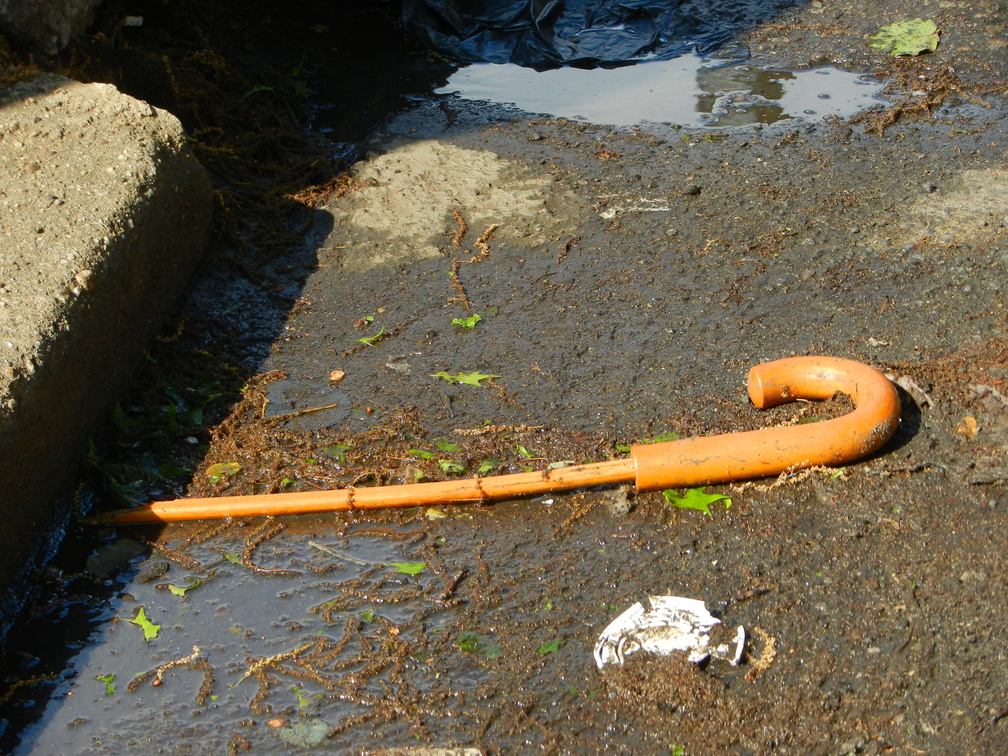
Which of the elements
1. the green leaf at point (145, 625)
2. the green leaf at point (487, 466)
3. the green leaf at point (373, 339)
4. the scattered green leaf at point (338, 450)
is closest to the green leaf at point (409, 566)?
the green leaf at point (487, 466)

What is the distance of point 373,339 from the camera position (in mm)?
3828

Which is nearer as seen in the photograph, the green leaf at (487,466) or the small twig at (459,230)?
the green leaf at (487,466)

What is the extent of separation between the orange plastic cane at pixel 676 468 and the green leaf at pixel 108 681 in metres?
0.58

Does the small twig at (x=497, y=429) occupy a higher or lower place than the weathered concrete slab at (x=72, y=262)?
lower

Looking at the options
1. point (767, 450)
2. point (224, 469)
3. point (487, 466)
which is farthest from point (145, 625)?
point (767, 450)

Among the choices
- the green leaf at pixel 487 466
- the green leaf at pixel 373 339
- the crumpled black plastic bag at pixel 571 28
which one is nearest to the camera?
the green leaf at pixel 487 466

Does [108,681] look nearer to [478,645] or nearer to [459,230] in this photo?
[478,645]

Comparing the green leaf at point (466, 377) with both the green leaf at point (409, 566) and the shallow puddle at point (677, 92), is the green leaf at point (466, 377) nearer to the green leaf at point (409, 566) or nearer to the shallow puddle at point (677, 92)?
the green leaf at point (409, 566)

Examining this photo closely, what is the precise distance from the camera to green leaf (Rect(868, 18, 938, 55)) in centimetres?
577

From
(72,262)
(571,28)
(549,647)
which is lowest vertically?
(549,647)

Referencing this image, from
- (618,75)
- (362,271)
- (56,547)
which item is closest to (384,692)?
(56,547)

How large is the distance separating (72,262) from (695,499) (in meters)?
2.34

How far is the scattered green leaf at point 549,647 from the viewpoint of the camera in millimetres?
2578

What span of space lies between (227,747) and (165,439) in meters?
1.32
